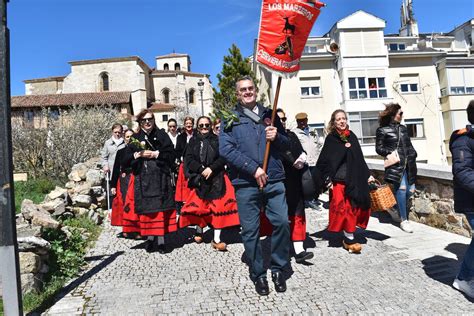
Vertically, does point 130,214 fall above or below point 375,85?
below

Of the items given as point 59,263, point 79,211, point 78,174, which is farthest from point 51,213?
point 59,263

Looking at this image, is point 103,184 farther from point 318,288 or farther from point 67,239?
point 318,288

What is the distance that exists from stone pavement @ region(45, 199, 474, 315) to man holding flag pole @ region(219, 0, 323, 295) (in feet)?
1.27

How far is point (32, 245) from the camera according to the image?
12.0ft

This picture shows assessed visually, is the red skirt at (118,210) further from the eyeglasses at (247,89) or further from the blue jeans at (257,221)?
the eyeglasses at (247,89)

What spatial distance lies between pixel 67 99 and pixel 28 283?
A: 142 ft

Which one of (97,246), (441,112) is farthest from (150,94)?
(97,246)

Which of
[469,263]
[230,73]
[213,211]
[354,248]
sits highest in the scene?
[230,73]

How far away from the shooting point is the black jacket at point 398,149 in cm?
540

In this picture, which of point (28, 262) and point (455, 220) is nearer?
point (28, 262)

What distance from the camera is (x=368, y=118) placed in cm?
2844

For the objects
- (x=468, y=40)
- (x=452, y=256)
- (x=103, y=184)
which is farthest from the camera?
(x=468, y=40)

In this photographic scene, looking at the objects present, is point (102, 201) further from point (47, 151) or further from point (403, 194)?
point (403, 194)

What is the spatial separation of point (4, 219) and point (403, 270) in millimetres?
3976
